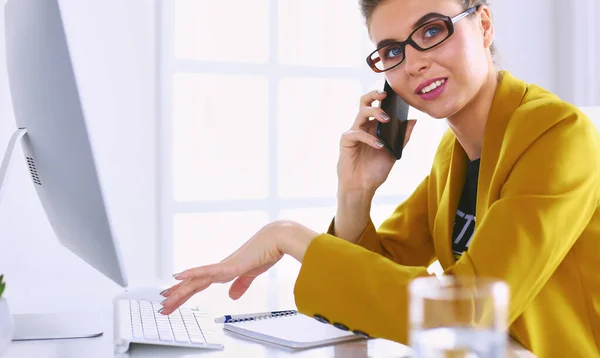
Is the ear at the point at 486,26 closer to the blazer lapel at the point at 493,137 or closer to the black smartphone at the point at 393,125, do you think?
the blazer lapel at the point at 493,137

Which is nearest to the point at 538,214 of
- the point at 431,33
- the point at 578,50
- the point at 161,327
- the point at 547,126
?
the point at 547,126

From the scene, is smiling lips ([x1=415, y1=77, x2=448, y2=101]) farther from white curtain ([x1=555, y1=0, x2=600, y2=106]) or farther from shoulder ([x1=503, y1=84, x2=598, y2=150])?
white curtain ([x1=555, y1=0, x2=600, y2=106])

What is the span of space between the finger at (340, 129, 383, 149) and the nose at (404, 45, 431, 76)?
0.66 feet

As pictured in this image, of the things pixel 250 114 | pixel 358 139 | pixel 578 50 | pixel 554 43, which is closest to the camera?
pixel 358 139

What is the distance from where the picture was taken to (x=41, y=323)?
54.4 inches

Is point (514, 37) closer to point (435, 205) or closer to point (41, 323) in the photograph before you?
point (435, 205)

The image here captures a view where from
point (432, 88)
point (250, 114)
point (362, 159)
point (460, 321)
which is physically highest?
point (250, 114)

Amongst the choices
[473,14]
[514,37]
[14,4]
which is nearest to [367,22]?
[473,14]

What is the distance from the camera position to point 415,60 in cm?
147

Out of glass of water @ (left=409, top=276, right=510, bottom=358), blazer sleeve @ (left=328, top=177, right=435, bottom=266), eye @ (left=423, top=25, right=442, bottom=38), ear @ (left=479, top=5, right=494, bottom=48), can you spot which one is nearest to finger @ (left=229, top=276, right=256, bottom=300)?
blazer sleeve @ (left=328, top=177, right=435, bottom=266)

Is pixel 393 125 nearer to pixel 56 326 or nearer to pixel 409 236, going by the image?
pixel 409 236

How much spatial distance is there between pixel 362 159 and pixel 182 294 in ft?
1.94

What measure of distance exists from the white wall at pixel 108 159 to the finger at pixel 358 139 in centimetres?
146

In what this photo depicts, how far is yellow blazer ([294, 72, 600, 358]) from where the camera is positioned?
47.8 inches
